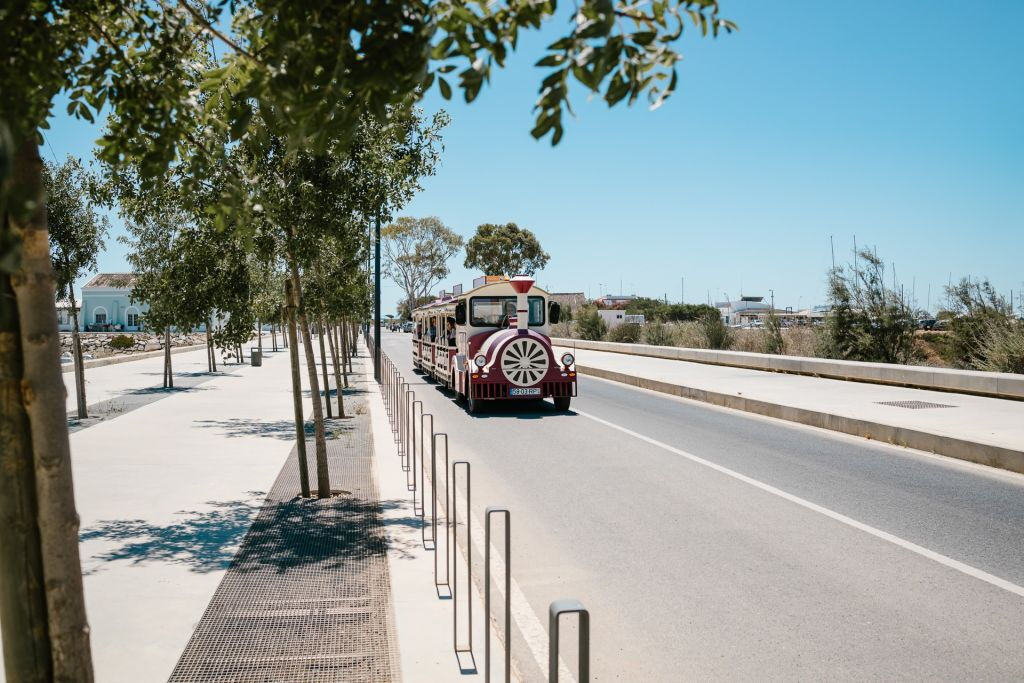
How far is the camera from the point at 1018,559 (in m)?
6.44

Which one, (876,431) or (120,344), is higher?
(120,344)

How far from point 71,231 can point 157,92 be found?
13.5 metres

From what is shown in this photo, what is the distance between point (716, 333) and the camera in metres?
32.1

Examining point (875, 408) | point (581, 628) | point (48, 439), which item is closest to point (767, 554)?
point (581, 628)

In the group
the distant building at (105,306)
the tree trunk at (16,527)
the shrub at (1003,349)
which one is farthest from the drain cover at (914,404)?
the distant building at (105,306)

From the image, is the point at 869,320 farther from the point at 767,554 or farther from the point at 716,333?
the point at 767,554

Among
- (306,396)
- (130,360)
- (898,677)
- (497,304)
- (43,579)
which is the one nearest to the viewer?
(43,579)

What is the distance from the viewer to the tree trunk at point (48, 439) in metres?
2.83

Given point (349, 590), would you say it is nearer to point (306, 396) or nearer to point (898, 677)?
point (898, 677)

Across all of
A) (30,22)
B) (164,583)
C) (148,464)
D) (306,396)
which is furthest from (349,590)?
(306,396)

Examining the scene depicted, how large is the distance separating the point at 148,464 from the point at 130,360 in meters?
27.5

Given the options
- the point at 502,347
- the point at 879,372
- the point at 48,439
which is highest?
the point at 48,439

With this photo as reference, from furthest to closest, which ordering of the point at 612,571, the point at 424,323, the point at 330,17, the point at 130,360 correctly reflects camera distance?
the point at 130,360
the point at 424,323
the point at 612,571
the point at 330,17

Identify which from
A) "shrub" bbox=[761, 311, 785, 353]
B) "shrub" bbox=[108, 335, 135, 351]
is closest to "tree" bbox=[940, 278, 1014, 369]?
"shrub" bbox=[761, 311, 785, 353]
